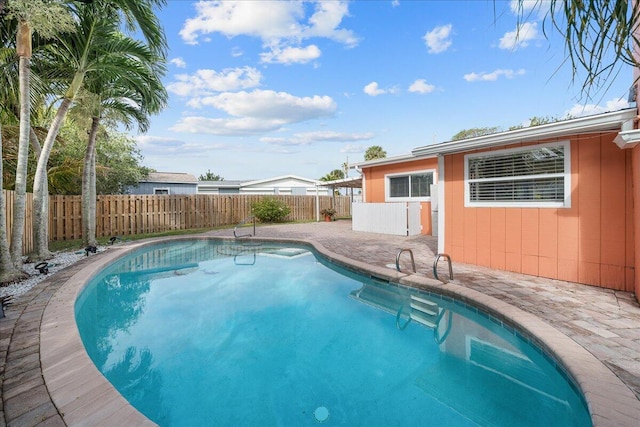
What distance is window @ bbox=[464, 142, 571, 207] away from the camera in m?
5.41

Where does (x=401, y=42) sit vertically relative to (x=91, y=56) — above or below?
above

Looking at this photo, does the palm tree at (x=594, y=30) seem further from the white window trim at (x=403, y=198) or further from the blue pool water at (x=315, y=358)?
the white window trim at (x=403, y=198)

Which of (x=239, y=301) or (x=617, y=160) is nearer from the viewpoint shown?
(x=617, y=160)

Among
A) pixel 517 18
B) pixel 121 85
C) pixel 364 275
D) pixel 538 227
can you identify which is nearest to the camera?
pixel 517 18

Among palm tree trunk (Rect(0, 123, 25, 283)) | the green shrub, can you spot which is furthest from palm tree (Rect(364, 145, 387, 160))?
palm tree trunk (Rect(0, 123, 25, 283))

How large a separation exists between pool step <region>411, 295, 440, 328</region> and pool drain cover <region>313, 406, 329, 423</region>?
7.80 ft

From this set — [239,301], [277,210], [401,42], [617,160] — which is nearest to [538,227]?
[617,160]

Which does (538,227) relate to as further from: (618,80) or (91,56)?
(91,56)

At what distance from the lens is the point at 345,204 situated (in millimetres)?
24219

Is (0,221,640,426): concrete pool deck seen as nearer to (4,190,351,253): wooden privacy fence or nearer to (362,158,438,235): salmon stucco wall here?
(4,190,351,253): wooden privacy fence

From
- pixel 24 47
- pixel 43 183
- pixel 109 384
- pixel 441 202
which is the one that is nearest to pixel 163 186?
pixel 43 183

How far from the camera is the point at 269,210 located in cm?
1836

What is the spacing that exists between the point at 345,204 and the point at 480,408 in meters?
21.4

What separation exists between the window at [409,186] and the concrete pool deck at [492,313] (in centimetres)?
623
